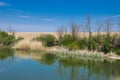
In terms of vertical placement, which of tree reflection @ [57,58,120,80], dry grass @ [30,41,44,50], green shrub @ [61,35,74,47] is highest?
green shrub @ [61,35,74,47]

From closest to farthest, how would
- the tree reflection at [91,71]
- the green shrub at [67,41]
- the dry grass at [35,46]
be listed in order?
1. the tree reflection at [91,71]
2. the dry grass at [35,46]
3. the green shrub at [67,41]

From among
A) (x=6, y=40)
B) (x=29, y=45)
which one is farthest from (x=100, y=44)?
(x=6, y=40)

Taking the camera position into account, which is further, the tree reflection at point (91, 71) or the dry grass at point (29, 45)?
the dry grass at point (29, 45)

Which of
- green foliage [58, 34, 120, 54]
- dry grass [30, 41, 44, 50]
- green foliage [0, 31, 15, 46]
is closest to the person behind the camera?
green foliage [58, 34, 120, 54]

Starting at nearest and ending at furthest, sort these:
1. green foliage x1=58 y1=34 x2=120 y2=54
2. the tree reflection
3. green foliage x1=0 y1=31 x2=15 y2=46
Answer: the tree reflection → green foliage x1=58 y1=34 x2=120 y2=54 → green foliage x1=0 y1=31 x2=15 y2=46

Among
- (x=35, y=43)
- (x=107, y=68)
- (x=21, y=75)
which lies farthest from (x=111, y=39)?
(x=21, y=75)

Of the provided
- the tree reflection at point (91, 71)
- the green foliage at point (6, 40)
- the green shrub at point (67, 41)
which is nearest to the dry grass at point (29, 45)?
the green shrub at point (67, 41)

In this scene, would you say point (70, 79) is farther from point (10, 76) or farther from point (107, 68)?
point (107, 68)

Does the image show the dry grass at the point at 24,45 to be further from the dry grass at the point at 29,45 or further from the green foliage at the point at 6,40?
the green foliage at the point at 6,40

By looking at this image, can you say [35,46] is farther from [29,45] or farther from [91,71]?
[91,71]

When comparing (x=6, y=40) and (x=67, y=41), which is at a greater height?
(x=6, y=40)

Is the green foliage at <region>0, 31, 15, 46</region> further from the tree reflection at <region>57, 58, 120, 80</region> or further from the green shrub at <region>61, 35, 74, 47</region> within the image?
the tree reflection at <region>57, 58, 120, 80</region>

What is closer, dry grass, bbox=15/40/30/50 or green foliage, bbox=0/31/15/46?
dry grass, bbox=15/40/30/50

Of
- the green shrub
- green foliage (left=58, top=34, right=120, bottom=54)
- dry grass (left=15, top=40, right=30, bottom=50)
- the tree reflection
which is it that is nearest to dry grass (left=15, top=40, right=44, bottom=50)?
dry grass (left=15, top=40, right=30, bottom=50)
